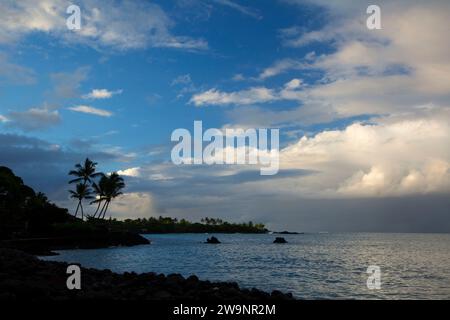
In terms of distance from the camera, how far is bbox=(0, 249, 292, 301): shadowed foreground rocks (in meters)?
14.8

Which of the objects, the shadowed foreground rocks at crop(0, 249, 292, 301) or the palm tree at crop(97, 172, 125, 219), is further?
the palm tree at crop(97, 172, 125, 219)

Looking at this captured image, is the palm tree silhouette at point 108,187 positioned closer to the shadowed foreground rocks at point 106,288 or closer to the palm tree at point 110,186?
the palm tree at point 110,186

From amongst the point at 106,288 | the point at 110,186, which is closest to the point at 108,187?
the point at 110,186

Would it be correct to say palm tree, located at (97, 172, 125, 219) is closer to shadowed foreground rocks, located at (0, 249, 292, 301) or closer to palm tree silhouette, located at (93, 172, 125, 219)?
palm tree silhouette, located at (93, 172, 125, 219)

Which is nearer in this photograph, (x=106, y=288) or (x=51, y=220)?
(x=106, y=288)

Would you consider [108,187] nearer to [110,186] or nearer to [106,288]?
[110,186]

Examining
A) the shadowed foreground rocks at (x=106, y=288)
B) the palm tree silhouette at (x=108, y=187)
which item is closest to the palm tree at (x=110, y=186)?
the palm tree silhouette at (x=108, y=187)

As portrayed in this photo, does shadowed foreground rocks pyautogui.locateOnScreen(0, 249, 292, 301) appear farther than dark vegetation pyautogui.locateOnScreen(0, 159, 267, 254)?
No

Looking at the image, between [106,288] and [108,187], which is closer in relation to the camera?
[106,288]

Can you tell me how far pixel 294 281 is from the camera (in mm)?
32406

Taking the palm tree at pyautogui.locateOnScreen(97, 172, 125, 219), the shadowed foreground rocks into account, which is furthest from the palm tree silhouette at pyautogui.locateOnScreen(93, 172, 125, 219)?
the shadowed foreground rocks

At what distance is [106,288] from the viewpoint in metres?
19.1

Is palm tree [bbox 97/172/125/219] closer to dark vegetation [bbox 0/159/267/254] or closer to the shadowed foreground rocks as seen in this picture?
dark vegetation [bbox 0/159/267/254]
